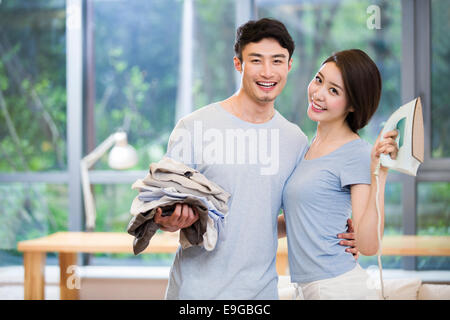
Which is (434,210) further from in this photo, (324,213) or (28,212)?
(28,212)

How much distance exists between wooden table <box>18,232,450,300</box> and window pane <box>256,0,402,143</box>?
2.47 ft

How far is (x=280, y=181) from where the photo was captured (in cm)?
129

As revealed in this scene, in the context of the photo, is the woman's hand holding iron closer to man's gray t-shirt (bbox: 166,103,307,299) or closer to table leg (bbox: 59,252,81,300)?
man's gray t-shirt (bbox: 166,103,307,299)

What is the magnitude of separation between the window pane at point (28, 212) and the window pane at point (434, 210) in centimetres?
210

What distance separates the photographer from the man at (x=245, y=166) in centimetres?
123

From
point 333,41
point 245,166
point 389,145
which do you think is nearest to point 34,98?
point 333,41

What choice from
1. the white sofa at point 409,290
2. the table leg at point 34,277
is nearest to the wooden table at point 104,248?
the table leg at point 34,277

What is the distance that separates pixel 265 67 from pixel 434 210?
1.98 m

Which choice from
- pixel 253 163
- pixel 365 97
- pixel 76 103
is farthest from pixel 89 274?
pixel 365 97

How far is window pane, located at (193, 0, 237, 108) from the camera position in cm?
302

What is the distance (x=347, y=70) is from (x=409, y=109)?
19cm

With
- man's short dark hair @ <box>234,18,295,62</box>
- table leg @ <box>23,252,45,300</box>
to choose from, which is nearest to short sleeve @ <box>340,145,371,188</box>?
man's short dark hair @ <box>234,18,295,62</box>

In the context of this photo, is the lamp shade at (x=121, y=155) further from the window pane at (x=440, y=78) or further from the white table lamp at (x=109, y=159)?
the window pane at (x=440, y=78)

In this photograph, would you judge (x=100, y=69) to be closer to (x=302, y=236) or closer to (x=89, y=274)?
(x=89, y=274)
